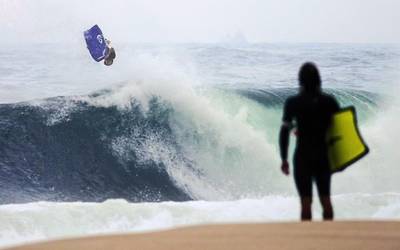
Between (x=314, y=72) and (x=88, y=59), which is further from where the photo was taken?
(x=88, y=59)

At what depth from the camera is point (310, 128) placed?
313 centimetres

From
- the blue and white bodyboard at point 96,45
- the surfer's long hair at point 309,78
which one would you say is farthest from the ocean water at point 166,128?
the surfer's long hair at point 309,78

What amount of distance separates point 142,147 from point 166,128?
0.64 m

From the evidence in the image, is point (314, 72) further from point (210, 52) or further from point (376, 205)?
point (210, 52)

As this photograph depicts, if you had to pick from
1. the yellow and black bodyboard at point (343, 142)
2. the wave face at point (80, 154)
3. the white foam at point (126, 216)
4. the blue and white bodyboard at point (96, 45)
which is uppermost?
the blue and white bodyboard at point (96, 45)

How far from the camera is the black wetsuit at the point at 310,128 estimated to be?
3125mm

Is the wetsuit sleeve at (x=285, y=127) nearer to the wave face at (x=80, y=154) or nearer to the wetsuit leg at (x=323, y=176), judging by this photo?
the wetsuit leg at (x=323, y=176)

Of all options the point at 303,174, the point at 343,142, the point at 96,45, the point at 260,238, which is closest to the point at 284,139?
the point at 303,174

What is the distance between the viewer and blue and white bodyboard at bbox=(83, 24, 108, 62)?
Result: 22.0ft

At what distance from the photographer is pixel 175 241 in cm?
279

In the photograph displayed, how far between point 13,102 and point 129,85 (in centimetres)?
192

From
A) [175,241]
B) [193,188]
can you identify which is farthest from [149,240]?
[193,188]

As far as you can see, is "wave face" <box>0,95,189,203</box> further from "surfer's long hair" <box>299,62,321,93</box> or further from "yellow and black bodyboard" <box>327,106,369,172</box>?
"surfer's long hair" <box>299,62,321,93</box>

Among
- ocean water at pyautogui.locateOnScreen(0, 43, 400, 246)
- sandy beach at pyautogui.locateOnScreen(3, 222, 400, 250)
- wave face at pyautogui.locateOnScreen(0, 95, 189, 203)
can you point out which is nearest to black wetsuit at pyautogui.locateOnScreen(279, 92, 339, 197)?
sandy beach at pyautogui.locateOnScreen(3, 222, 400, 250)
